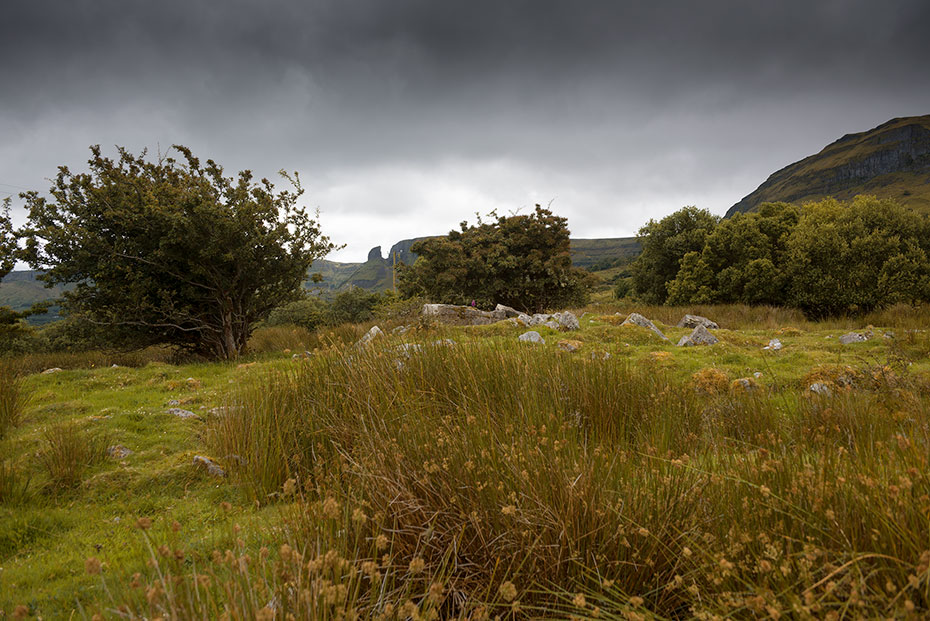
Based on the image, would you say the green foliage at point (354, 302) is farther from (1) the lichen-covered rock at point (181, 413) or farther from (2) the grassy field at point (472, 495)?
(1) the lichen-covered rock at point (181, 413)

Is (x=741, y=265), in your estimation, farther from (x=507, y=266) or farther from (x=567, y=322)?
(x=567, y=322)

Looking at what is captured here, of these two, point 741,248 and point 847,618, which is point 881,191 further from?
point 847,618

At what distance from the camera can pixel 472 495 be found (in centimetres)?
217

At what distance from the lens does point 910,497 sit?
1.60m

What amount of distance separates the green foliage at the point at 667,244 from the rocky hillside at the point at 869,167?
140 metres

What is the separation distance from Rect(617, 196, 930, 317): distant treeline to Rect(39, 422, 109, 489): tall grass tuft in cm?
1967

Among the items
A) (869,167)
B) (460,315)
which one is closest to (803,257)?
(460,315)

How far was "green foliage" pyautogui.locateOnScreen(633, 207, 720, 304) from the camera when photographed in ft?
76.4

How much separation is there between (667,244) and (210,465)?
24.9 metres

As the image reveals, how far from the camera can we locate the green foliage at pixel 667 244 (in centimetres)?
2330

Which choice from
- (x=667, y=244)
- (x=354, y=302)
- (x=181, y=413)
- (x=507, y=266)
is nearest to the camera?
(x=181, y=413)

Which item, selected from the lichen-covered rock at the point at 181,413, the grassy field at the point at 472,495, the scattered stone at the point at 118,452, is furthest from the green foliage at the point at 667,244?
the scattered stone at the point at 118,452

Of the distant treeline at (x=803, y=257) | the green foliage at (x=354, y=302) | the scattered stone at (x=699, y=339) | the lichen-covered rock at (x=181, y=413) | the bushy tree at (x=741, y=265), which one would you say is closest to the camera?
the lichen-covered rock at (x=181, y=413)

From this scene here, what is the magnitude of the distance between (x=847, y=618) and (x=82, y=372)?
38.4 feet
